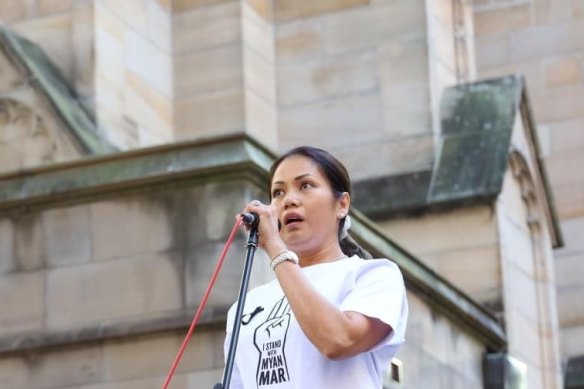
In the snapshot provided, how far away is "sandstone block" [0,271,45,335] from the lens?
1076cm

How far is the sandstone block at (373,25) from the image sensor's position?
50.0ft

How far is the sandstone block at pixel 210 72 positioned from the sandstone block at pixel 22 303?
4084 mm

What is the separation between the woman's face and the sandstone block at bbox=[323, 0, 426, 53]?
9.46m

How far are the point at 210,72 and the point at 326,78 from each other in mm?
1135

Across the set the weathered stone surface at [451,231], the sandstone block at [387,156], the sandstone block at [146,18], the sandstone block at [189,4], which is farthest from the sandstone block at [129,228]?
the sandstone block at [387,156]

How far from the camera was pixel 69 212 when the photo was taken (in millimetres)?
10844

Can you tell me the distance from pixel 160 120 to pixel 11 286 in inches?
147

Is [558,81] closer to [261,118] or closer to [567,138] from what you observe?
[567,138]

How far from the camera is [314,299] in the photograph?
17.6 ft

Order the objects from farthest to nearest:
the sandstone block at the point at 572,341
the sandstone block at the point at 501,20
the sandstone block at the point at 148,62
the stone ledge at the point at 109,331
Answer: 1. the sandstone block at the point at 501,20
2. the sandstone block at the point at 572,341
3. the sandstone block at the point at 148,62
4. the stone ledge at the point at 109,331

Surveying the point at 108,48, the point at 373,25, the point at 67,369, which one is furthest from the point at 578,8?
the point at 67,369

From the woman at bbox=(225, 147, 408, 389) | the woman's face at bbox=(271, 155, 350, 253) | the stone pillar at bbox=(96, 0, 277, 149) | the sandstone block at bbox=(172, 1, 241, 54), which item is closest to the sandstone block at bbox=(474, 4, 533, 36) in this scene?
the stone pillar at bbox=(96, 0, 277, 149)

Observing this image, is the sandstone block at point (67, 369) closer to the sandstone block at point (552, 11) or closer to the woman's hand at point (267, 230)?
the woman's hand at point (267, 230)

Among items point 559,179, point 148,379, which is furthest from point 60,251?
point 559,179
